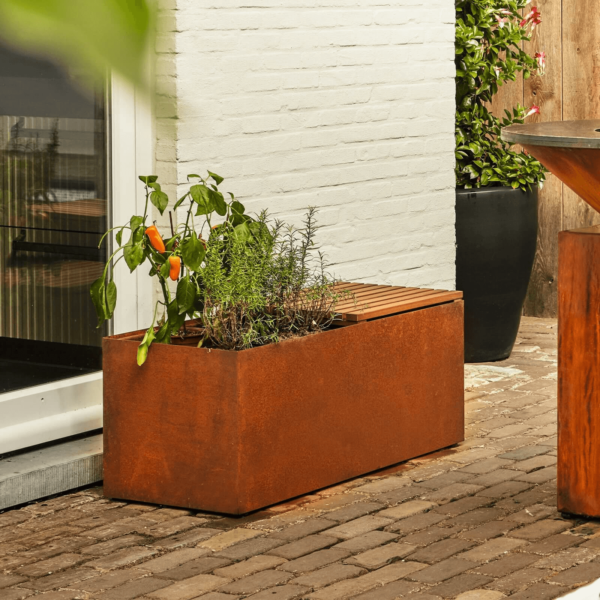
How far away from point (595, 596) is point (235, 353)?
1150mm

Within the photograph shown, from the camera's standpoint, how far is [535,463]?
12.3ft

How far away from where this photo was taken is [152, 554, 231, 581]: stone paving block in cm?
272

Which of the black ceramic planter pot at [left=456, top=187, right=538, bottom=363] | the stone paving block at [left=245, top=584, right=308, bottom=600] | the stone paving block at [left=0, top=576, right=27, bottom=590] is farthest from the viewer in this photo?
the black ceramic planter pot at [left=456, top=187, right=538, bottom=363]

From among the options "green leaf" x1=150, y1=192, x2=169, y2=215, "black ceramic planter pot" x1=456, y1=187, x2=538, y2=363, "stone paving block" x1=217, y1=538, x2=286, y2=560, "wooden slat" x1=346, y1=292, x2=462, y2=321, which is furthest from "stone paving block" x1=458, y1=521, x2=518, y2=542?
"black ceramic planter pot" x1=456, y1=187, x2=538, y2=363

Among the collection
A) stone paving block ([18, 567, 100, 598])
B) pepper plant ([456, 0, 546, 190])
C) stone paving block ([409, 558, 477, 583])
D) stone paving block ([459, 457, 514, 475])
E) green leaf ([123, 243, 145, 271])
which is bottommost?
stone paving block ([18, 567, 100, 598])

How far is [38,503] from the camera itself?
10.9ft

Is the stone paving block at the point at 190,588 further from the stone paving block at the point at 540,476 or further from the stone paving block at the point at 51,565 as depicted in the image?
the stone paving block at the point at 540,476

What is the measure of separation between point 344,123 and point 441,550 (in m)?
2.14

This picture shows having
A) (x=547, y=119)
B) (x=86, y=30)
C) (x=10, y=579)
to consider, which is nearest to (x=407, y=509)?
(x=10, y=579)

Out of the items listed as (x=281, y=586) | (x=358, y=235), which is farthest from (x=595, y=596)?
(x=358, y=235)

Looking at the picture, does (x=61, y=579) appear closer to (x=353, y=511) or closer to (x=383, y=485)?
(x=353, y=511)

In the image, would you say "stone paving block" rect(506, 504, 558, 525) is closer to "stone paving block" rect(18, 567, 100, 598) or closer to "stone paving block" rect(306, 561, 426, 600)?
"stone paving block" rect(306, 561, 426, 600)

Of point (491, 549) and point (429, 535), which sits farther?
point (429, 535)

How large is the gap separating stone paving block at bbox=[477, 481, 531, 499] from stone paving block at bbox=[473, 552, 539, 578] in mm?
521
